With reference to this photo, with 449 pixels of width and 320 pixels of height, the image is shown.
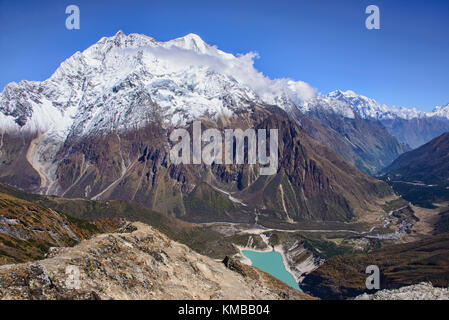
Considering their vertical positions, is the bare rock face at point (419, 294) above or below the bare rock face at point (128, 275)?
below

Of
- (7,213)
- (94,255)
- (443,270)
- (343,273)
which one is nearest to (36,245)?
(7,213)

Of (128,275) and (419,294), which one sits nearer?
(128,275)

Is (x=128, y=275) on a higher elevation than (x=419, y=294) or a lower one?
higher

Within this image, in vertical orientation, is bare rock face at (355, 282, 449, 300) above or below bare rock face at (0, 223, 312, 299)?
below

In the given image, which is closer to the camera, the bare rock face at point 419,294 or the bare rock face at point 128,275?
the bare rock face at point 128,275
